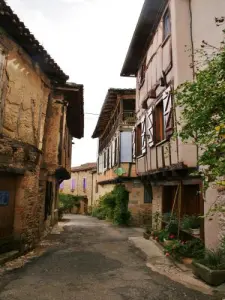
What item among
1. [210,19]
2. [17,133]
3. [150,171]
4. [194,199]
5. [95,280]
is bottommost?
[95,280]

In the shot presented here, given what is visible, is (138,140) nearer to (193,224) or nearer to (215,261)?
(193,224)

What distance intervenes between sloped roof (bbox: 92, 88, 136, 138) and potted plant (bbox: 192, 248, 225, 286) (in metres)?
13.0

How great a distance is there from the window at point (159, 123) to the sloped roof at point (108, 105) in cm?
760

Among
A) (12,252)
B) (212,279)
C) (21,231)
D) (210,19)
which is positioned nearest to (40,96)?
(21,231)

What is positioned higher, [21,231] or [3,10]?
[3,10]

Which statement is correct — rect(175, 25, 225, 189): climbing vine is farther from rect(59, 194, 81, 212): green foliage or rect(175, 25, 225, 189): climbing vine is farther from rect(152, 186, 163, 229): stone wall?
rect(59, 194, 81, 212): green foliage

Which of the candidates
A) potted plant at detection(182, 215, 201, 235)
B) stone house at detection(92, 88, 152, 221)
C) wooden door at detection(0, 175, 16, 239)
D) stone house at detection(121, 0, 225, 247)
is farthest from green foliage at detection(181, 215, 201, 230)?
stone house at detection(92, 88, 152, 221)

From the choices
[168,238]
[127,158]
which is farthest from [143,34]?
[168,238]

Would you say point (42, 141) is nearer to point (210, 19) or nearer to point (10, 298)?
point (10, 298)

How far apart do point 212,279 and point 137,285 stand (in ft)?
5.01

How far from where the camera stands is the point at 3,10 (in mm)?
6199

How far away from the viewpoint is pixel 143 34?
36.7 ft

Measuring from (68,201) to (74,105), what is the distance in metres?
19.5

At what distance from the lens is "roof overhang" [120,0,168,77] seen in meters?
9.73
